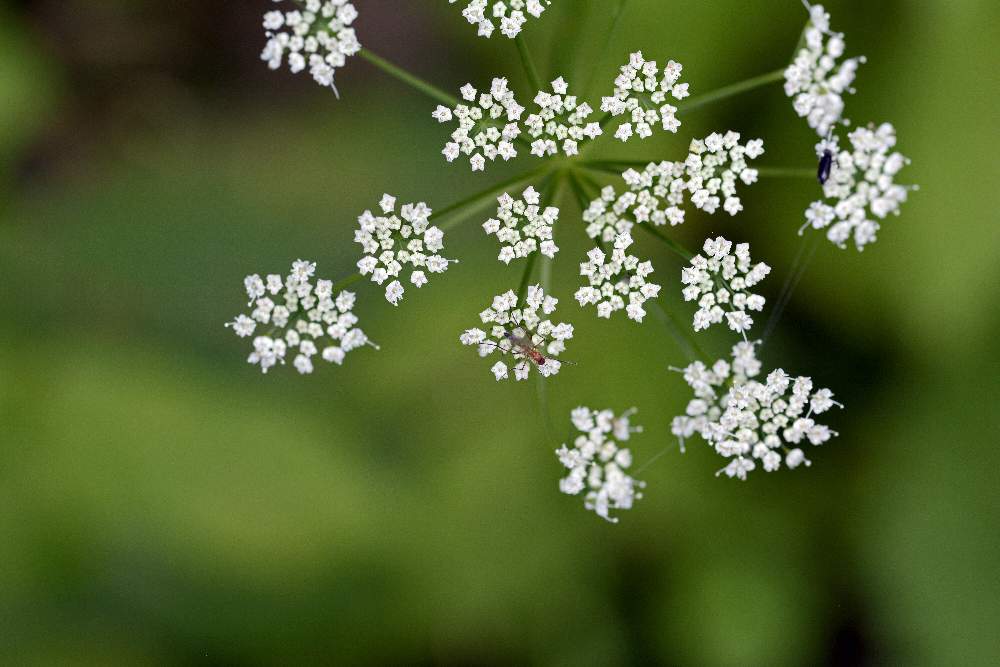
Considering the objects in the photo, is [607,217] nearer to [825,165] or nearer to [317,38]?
[825,165]

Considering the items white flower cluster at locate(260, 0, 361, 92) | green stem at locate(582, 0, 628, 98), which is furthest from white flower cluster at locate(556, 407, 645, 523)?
white flower cluster at locate(260, 0, 361, 92)

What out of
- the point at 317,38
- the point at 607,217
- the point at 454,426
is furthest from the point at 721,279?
the point at 317,38

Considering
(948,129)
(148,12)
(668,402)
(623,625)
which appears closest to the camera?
(948,129)

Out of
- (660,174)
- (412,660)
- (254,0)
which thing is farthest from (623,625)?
(254,0)

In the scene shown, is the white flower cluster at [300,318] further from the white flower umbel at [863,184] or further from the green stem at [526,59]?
the white flower umbel at [863,184]

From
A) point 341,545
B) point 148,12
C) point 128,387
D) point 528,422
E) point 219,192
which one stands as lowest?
point 341,545

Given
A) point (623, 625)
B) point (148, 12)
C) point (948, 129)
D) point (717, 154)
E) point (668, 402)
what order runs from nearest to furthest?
1. point (717, 154)
2. point (948, 129)
3. point (668, 402)
4. point (623, 625)
5. point (148, 12)

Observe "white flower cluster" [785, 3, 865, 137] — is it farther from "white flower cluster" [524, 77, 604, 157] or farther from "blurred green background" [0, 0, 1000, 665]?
"blurred green background" [0, 0, 1000, 665]

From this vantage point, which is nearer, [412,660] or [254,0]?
[412,660]

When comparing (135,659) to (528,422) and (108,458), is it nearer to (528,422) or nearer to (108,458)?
(108,458)
